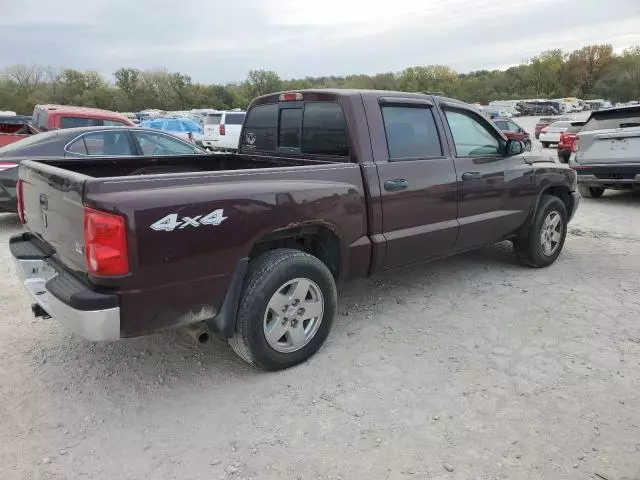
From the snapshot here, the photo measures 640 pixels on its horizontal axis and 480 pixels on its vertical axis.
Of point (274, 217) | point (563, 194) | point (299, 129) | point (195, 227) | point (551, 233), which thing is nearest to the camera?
point (195, 227)

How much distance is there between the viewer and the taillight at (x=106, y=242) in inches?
102

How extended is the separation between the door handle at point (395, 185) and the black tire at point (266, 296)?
0.86 metres

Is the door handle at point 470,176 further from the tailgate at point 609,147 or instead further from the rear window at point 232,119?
the rear window at point 232,119

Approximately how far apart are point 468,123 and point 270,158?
75.4 inches

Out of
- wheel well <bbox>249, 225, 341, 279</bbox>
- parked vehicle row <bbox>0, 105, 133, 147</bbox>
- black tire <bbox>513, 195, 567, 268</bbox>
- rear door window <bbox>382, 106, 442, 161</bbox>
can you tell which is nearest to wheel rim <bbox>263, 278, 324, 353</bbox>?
wheel well <bbox>249, 225, 341, 279</bbox>

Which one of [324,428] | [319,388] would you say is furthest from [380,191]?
[324,428]

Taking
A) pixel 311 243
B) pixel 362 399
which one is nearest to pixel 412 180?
pixel 311 243

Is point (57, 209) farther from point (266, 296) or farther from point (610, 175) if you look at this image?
point (610, 175)

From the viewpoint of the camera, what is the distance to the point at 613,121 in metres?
9.61

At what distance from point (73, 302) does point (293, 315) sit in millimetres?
1351

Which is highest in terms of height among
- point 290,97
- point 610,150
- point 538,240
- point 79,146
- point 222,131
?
point 290,97

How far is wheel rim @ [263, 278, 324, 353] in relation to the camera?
3.31 m

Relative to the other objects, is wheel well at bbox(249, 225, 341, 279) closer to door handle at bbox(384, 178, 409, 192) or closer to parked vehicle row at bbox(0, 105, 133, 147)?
door handle at bbox(384, 178, 409, 192)

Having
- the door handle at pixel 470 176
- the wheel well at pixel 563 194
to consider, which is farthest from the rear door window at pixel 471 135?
the wheel well at pixel 563 194
